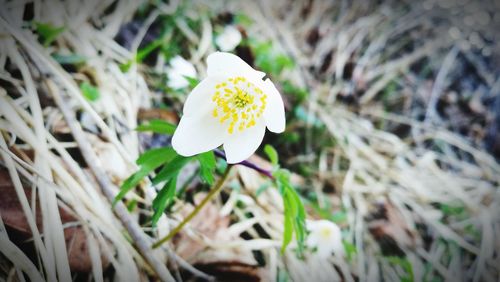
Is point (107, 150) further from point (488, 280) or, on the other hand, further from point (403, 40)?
point (403, 40)

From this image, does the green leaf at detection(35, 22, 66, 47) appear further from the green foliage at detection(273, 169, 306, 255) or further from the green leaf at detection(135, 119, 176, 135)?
the green foliage at detection(273, 169, 306, 255)

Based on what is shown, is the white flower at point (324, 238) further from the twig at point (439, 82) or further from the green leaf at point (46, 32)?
the twig at point (439, 82)

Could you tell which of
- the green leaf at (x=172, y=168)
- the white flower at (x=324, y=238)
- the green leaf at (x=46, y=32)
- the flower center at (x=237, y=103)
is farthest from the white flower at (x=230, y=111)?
the green leaf at (x=46, y=32)

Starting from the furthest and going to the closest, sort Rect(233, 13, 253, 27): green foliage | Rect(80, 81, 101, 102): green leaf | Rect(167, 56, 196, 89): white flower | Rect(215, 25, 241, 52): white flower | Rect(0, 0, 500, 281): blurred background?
Rect(233, 13, 253, 27): green foliage < Rect(215, 25, 241, 52): white flower < Rect(167, 56, 196, 89): white flower < Rect(80, 81, 101, 102): green leaf < Rect(0, 0, 500, 281): blurred background

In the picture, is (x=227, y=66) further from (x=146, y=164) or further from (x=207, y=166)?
(x=146, y=164)

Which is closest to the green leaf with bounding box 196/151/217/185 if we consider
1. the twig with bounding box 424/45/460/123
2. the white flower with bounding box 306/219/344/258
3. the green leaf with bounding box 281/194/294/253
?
the green leaf with bounding box 281/194/294/253
